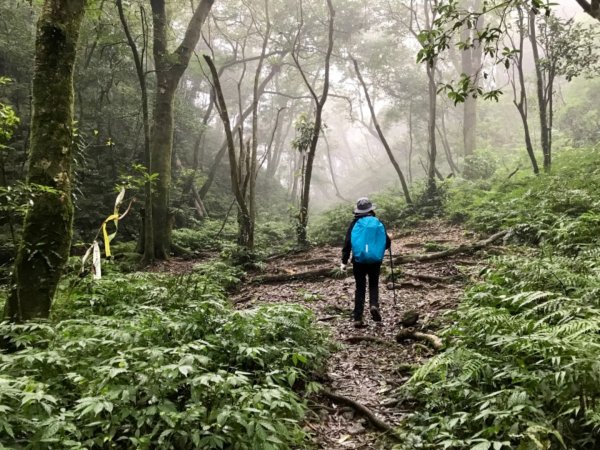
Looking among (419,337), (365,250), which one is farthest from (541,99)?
(419,337)

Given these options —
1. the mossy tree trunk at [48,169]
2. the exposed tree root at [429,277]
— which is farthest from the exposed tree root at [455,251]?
the mossy tree trunk at [48,169]

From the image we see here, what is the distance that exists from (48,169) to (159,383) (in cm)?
320

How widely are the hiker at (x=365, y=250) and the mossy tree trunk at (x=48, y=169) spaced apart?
3.98 m

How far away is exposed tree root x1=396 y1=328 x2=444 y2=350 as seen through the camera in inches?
207

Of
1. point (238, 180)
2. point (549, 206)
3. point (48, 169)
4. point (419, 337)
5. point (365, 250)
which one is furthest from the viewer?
point (238, 180)

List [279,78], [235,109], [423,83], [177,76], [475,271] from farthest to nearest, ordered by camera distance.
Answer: [235,109] → [279,78] → [423,83] → [177,76] → [475,271]

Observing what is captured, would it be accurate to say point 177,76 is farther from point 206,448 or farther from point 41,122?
point 206,448

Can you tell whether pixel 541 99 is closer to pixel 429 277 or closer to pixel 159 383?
pixel 429 277

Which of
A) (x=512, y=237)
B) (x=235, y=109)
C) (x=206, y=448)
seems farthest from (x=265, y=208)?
(x=206, y=448)

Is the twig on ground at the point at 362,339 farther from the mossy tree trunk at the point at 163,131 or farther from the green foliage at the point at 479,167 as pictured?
the green foliage at the point at 479,167

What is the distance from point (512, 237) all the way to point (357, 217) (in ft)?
14.7

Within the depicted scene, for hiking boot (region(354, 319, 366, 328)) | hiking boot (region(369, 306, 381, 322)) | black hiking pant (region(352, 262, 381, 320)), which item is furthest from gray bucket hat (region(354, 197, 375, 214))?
hiking boot (region(354, 319, 366, 328))

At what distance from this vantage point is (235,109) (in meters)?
39.3

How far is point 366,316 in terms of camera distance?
282 inches
